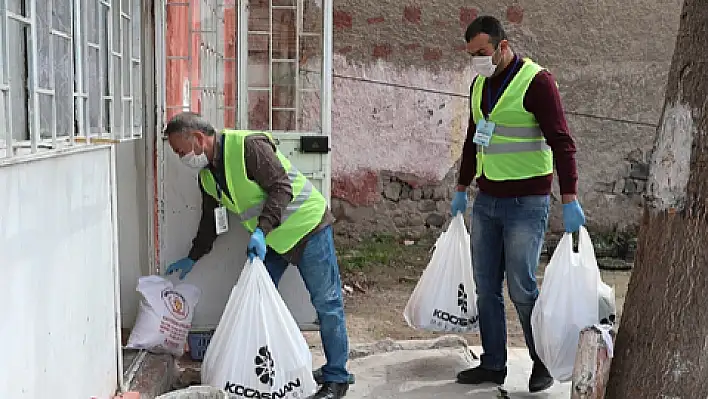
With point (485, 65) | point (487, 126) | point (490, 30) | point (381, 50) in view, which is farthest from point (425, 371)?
point (381, 50)

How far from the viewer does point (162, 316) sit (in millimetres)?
3246

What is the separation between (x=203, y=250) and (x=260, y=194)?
1.70 feet

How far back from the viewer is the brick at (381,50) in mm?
6383

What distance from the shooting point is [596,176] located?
6.87m

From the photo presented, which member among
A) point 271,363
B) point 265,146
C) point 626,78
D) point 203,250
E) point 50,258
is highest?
point 626,78

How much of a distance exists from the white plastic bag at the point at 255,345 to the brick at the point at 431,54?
401 centimetres

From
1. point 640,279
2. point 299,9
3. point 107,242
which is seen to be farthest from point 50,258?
point 299,9

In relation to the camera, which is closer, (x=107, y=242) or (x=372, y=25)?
(x=107, y=242)

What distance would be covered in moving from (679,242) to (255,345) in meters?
1.56

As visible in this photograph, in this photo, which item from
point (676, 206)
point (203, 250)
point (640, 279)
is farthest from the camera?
point (203, 250)

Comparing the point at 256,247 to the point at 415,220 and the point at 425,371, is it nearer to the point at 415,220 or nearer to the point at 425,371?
the point at 425,371

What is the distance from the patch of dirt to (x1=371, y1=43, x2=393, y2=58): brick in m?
1.59

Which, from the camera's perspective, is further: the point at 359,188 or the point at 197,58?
the point at 359,188

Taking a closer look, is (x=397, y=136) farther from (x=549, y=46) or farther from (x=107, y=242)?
(x=107, y=242)
